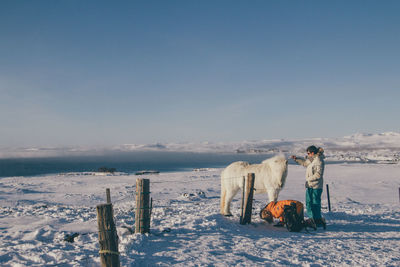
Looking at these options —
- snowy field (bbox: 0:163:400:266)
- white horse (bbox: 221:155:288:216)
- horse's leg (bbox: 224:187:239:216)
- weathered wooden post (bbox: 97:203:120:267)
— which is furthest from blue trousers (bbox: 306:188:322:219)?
weathered wooden post (bbox: 97:203:120:267)

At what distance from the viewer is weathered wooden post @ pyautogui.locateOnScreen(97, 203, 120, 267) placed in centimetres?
419

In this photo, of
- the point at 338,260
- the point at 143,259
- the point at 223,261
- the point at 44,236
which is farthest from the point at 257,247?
the point at 44,236

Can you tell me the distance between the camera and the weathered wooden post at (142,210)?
21.3 ft

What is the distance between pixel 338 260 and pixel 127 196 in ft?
41.2

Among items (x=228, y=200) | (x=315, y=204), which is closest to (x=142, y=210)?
(x=228, y=200)

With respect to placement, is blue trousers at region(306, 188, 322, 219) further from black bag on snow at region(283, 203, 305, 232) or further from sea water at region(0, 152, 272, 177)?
sea water at region(0, 152, 272, 177)

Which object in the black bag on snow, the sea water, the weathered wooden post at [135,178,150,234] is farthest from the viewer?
the sea water

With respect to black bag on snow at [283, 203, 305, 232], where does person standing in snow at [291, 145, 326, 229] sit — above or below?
above

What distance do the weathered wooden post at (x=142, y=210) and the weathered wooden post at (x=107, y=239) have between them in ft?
7.21

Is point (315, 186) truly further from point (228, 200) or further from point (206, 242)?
point (206, 242)

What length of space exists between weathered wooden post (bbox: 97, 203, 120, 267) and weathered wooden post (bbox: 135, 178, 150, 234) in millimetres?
2199

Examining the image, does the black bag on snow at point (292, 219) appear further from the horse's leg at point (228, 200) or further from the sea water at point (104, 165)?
the sea water at point (104, 165)

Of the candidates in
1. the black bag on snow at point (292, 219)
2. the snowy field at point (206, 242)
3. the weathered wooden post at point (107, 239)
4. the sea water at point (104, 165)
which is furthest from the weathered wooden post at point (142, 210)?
the sea water at point (104, 165)

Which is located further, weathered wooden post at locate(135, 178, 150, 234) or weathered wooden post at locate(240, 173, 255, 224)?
weathered wooden post at locate(240, 173, 255, 224)
